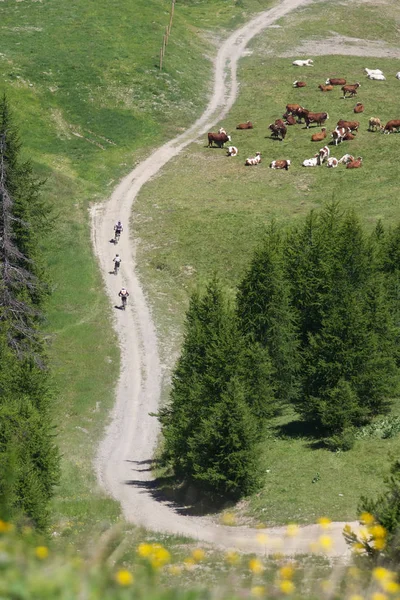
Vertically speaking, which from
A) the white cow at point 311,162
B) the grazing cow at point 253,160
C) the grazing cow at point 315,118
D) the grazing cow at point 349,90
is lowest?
the grazing cow at point 253,160

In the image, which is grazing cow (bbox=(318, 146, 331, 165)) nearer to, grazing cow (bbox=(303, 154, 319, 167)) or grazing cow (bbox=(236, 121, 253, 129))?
grazing cow (bbox=(303, 154, 319, 167))

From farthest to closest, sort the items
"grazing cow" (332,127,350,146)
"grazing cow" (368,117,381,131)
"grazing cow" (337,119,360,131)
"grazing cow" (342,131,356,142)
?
"grazing cow" (368,117,381,131) → "grazing cow" (337,119,360,131) → "grazing cow" (342,131,356,142) → "grazing cow" (332,127,350,146)

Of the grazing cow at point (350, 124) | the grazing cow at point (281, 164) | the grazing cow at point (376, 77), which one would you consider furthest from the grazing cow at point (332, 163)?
the grazing cow at point (376, 77)

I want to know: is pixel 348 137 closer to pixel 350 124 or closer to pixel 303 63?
pixel 350 124

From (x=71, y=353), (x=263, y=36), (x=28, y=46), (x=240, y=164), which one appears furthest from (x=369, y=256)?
(x=263, y=36)

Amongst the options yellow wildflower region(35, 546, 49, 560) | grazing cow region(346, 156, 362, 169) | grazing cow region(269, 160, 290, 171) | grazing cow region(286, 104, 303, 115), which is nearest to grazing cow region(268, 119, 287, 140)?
grazing cow region(286, 104, 303, 115)

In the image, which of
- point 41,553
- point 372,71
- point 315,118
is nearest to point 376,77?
point 372,71

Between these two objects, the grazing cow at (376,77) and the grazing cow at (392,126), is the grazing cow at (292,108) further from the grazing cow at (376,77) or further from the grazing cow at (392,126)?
the grazing cow at (376,77)
